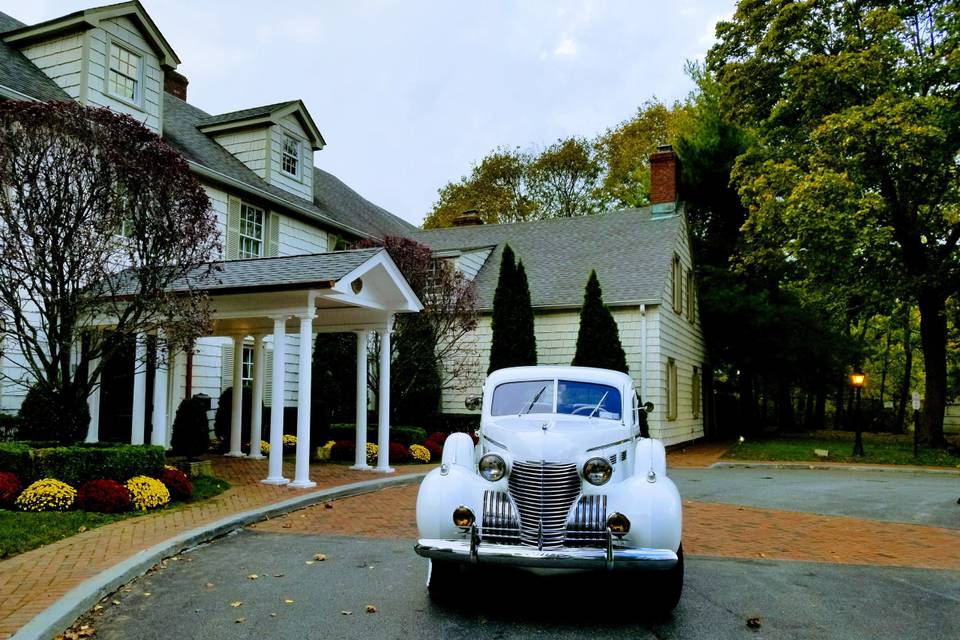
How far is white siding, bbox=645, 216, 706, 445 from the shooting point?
21109 mm

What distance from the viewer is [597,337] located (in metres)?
20.3

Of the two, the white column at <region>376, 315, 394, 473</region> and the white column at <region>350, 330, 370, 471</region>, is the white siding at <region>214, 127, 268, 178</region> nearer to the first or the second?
the white column at <region>350, 330, 370, 471</region>

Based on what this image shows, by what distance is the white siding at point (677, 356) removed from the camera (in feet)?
69.3

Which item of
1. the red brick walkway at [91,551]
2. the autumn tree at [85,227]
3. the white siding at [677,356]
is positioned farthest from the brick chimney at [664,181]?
the autumn tree at [85,227]

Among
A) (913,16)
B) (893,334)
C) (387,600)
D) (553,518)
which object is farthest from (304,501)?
(893,334)

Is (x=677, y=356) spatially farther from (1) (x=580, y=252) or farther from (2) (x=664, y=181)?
(2) (x=664, y=181)

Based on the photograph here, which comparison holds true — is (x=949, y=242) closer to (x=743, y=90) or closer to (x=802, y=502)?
(x=743, y=90)

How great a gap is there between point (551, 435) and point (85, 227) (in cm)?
697

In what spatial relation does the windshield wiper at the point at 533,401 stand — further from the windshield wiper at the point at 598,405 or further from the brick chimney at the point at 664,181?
the brick chimney at the point at 664,181

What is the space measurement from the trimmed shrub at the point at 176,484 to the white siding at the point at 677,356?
13140mm

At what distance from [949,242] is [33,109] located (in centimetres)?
2185

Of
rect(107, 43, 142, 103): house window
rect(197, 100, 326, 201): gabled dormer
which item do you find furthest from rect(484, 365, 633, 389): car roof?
rect(197, 100, 326, 201): gabled dormer

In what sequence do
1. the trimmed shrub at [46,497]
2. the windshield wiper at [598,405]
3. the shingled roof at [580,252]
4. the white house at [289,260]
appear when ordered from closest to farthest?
1. the windshield wiper at [598,405]
2. the trimmed shrub at [46,497]
3. the white house at [289,260]
4. the shingled roof at [580,252]

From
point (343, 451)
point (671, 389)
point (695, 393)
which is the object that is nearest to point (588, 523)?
point (343, 451)
